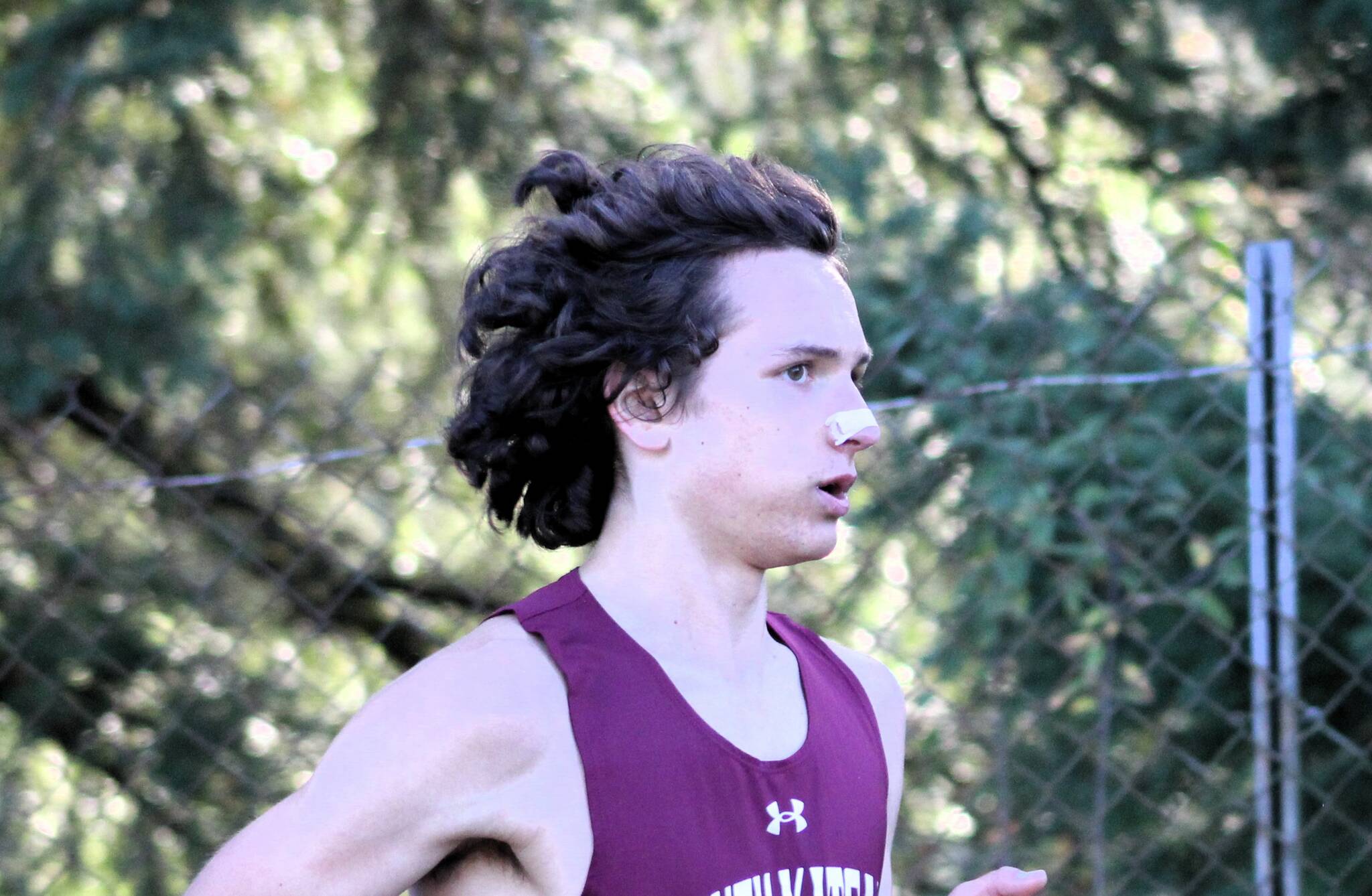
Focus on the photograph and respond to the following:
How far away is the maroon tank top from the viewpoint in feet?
4.52

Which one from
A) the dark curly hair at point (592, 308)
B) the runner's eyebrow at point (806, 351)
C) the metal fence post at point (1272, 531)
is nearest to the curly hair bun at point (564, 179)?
the dark curly hair at point (592, 308)

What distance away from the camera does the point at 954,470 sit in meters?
2.89

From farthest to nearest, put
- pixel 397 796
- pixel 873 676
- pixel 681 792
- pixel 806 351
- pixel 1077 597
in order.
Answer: pixel 1077 597
pixel 873 676
pixel 806 351
pixel 681 792
pixel 397 796

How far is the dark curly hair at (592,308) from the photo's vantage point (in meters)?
1.61

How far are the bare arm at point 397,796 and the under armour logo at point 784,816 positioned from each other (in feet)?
0.85

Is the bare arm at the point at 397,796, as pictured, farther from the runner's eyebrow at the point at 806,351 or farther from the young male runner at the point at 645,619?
the runner's eyebrow at the point at 806,351

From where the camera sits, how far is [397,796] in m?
1.29

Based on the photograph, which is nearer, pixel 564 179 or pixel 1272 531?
pixel 564 179

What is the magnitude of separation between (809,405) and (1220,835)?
1.82m

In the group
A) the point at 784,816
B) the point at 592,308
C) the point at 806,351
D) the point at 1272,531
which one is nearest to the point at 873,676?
the point at 784,816

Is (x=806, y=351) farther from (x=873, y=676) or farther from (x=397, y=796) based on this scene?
(x=397, y=796)

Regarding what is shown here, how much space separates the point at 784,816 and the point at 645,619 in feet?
0.84

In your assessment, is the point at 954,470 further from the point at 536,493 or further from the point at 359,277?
the point at 359,277

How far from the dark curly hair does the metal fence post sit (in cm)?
129
